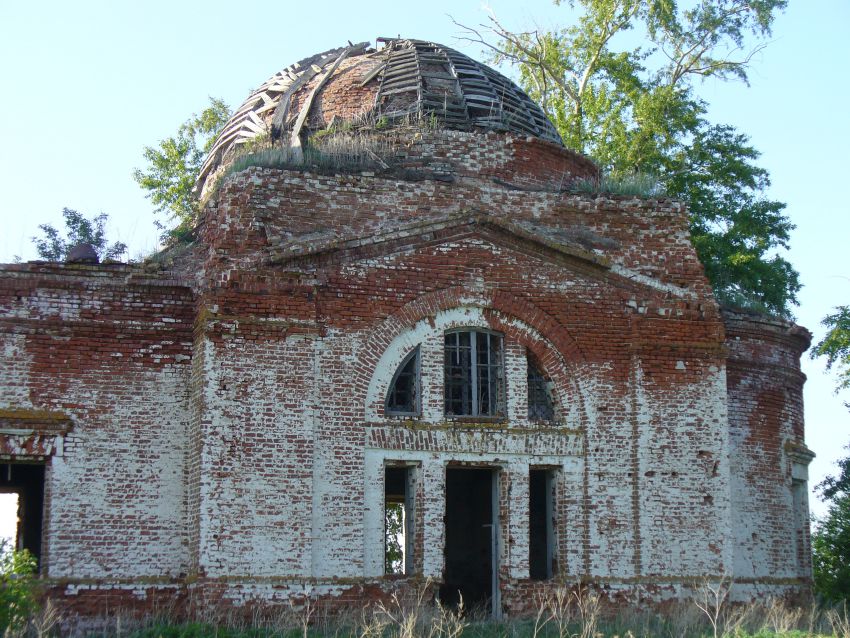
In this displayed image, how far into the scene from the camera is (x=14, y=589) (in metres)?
10.6

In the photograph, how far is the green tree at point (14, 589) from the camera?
34.3ft

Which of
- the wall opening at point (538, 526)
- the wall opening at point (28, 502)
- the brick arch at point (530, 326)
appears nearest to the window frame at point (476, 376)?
the brick arch at point (530, 326)

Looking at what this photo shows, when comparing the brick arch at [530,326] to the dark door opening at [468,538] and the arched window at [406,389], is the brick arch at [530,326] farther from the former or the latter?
the dark door opening at [468,538]

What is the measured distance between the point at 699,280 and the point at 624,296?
1.20m

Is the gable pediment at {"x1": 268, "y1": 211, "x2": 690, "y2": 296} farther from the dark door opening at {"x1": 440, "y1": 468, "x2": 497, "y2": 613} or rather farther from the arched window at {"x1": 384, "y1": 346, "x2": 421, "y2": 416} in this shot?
the dark door opening at {"x1": 440, "y1": 468, "x2": 497, "y2": 613}

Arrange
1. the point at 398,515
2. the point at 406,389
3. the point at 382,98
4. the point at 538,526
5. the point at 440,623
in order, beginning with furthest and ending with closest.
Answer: the point at 398,515
the point at 382,98
the point at 538,526
the point at 406,389
the point at 440,623

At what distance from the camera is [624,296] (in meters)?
15.2

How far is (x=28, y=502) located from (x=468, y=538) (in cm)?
651

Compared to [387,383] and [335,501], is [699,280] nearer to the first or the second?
[387,383]

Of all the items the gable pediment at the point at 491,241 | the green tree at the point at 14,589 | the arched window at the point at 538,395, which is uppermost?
the gable pediment at the point at 491,241

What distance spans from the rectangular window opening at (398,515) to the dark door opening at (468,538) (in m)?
0.76


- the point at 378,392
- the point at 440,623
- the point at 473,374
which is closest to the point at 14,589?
the point at 440,623

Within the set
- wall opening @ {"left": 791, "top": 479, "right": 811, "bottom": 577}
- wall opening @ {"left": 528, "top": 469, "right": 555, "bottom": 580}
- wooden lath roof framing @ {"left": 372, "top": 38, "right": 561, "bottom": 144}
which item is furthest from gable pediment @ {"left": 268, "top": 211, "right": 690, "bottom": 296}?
wall opening @ {"left": 791, "top": 479, "right": 811, "bottom": 577}

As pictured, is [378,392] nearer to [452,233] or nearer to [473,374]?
[473,374]
